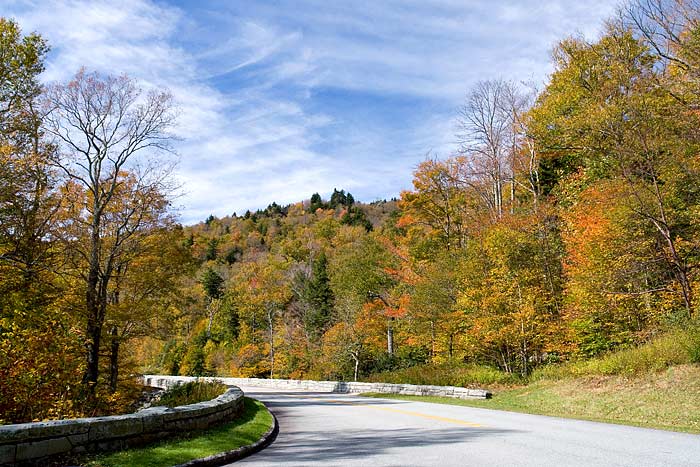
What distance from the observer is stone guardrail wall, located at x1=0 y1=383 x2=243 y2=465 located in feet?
19.0

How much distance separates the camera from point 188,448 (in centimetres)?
754

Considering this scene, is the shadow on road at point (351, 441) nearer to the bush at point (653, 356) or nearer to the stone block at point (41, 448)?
the stone block at point (41, 448)

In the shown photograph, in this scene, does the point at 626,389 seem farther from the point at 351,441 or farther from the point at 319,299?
the point at 319,299

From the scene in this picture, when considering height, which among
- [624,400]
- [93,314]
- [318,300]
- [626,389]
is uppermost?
[318,300]

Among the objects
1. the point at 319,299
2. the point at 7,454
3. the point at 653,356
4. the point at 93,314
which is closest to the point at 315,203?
the point at 319,299

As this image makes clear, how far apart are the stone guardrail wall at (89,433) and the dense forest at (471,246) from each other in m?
3.11

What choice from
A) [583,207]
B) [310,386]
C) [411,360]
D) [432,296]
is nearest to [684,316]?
[583,207]

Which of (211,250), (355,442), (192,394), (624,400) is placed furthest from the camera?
(211,250)

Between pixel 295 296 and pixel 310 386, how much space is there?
25.8 m

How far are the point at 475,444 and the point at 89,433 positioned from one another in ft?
18.4

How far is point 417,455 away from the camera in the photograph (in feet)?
23.1

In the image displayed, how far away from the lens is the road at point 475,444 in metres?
6.48

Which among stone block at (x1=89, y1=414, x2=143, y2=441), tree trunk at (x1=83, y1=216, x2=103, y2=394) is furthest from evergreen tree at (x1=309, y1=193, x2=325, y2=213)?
stone block at (x1=89, y1=414, x2=143, y2=441)

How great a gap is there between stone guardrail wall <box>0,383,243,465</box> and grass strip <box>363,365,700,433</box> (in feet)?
30.3
